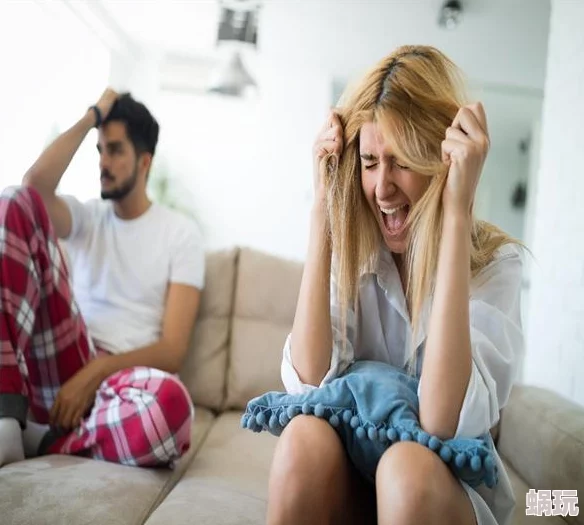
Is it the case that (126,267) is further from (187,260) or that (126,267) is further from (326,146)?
(326,146)

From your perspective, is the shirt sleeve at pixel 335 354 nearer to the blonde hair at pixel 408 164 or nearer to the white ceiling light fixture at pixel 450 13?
the blonde hair at pixel 408 164

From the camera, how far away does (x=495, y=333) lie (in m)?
0.72

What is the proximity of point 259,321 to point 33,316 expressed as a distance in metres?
0.58

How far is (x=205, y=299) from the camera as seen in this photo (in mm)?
1452

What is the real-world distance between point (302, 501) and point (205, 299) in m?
0.90

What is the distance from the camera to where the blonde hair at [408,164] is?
0.74 meters

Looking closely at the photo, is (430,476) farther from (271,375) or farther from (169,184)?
(169,184)

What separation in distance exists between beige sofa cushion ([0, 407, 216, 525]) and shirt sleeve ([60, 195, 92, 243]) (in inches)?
21.8

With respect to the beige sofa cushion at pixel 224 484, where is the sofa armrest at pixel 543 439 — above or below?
above

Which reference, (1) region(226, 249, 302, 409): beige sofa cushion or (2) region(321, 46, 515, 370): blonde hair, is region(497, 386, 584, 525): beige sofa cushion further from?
(1) region(226, 249, 302, 409): beige sofa cushion

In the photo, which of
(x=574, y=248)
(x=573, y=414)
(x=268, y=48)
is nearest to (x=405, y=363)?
(x=573, y=414)

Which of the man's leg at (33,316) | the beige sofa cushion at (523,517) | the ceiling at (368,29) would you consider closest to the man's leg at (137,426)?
the man's leg at (33,316)

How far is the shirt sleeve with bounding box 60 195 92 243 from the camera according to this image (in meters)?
1.29

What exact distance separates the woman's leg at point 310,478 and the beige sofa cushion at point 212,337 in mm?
763
